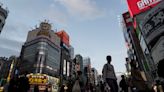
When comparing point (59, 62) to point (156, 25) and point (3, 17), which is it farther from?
point (156, 25)

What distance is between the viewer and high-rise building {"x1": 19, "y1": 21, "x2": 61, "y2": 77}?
54872 millimetres

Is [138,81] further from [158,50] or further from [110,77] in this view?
[158,50]

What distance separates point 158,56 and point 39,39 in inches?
1649

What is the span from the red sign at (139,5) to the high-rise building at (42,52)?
104ft

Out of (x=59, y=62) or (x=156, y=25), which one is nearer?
(x=156, y=25)

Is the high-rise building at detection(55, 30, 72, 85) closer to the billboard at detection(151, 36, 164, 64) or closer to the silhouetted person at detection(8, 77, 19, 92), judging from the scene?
the billboard at detection(151, 36, 164, 64)

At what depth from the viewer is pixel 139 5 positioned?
140 ft

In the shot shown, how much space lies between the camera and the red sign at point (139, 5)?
40.2m

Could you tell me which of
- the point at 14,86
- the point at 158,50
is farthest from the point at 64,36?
the point at 14,86

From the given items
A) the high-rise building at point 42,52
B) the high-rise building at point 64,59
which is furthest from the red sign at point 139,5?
the high-rise building at point 64,59

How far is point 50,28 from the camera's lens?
212ft

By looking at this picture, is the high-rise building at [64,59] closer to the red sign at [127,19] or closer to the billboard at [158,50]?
the red sign at [127,19]

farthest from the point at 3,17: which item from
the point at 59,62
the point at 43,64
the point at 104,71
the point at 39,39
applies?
the point at 104,71

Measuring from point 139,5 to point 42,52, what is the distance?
34629 millimetres
